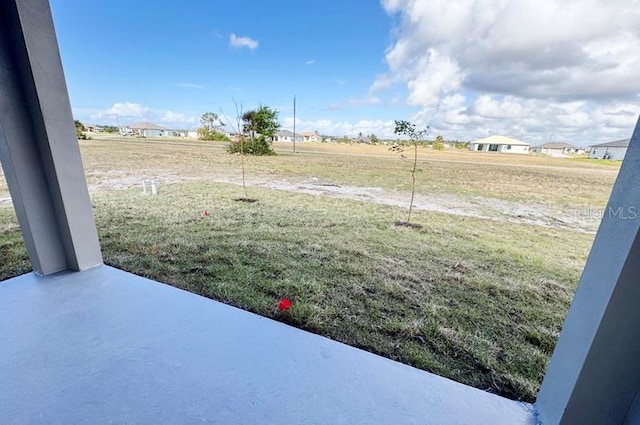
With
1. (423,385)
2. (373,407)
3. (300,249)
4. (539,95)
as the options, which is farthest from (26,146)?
(539,95)

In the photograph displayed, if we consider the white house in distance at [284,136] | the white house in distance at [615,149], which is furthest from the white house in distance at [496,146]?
the white house in distance at [284,136]

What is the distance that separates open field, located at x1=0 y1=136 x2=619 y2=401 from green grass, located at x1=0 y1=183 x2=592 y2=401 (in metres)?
0.01

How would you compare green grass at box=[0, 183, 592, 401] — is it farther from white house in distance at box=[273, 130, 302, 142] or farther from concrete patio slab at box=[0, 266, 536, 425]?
white house in distance at box=[273, 130, 302, 142]

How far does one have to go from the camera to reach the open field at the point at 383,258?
53.3 inches

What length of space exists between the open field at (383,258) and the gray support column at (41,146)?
0.36m

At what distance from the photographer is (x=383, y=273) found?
210 cm

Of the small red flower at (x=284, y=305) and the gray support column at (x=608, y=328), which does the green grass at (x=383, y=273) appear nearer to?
the small red flower at (x=284, y=305)

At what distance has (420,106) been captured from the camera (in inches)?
136

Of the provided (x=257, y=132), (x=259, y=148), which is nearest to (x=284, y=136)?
(x=259, y=148)

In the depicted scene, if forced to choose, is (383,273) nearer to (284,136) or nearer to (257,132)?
(257,132)

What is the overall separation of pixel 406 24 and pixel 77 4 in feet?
9.30

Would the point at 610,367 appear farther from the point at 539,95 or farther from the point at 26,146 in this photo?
the point at 26,146

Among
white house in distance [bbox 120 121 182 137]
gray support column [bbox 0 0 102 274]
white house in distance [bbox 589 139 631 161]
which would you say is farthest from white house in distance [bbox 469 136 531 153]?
white house in distance [bbox 120 121 182 137]

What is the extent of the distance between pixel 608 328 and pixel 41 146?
98.9 inches
